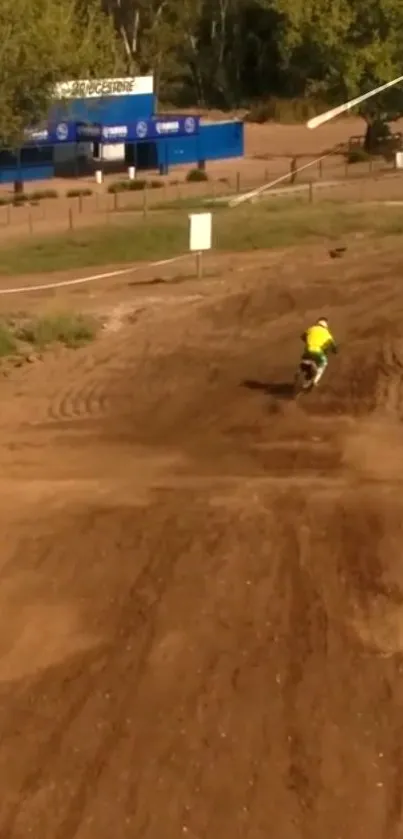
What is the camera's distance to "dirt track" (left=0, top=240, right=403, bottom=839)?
31.1ft

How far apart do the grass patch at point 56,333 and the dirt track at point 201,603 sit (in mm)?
1945

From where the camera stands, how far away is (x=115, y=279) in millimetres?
33812

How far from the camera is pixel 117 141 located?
Answer: 62.8 m

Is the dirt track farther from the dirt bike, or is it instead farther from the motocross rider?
the motocross rider

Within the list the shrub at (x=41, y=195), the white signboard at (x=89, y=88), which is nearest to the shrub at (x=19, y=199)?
the shrub at (x=41, y=195)

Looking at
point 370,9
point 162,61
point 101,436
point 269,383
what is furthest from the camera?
point 162,61

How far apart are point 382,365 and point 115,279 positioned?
1184cm

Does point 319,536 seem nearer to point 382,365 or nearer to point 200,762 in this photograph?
point 200,762

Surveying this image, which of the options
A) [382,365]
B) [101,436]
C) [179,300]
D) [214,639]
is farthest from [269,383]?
[214,639]

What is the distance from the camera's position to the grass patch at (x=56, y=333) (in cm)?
2586

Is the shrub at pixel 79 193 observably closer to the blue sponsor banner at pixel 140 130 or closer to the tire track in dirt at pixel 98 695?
the blue sponsor banner at pixel 140 130

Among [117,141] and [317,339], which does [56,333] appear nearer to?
[317,339]

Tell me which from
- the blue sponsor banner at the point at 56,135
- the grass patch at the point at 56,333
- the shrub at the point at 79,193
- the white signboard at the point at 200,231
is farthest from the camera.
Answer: the blue sponsor banner at the point at 56,135

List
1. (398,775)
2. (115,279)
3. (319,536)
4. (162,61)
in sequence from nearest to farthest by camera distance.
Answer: (398,775) < (319,536) < (115,279) < (162,61)
